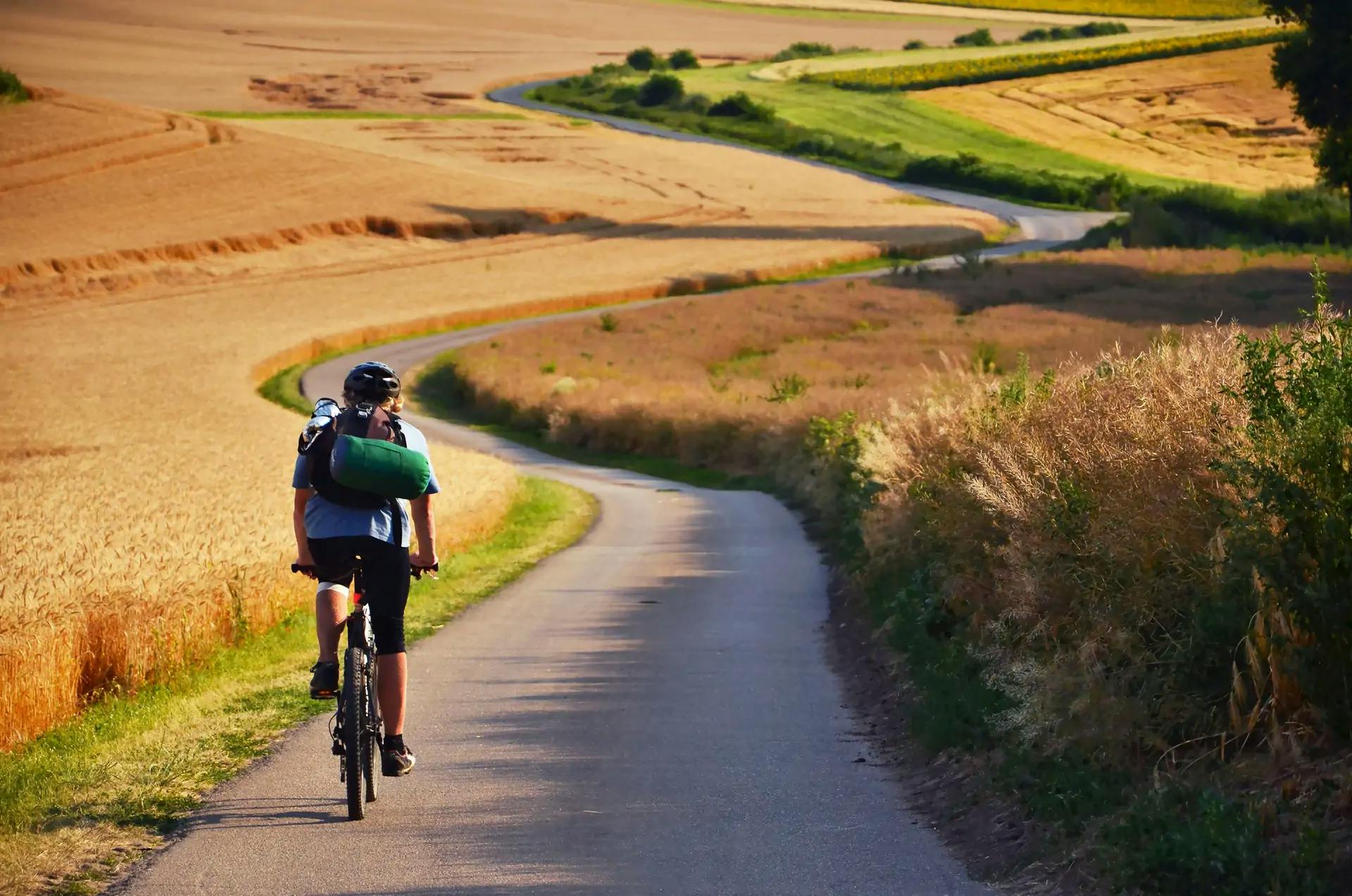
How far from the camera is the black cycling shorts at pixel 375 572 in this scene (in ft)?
29.2

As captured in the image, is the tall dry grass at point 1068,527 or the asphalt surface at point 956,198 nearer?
the tall dry grass at point 1068,527

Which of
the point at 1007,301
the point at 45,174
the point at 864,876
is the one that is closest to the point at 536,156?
the point at 45,174

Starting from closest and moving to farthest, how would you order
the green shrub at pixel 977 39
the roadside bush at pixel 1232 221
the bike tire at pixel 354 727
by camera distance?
1. the bike tire at pixel 354 727
2. the roadside bush at pixel 1232 221
3. the green shrub at pixel 977 39

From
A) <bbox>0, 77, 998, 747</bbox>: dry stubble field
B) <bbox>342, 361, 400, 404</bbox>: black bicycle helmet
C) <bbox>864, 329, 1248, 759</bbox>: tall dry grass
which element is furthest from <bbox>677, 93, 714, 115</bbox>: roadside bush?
<bbox>342, 361, 400, 404</bbox>: black bicycle helmet

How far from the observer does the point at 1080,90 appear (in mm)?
133500

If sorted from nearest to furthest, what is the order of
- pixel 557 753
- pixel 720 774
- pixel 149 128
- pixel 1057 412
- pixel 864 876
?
pixel 864 876, pixel 720 774, pixel 557 753, pixel 1057 412, pixel 149 128

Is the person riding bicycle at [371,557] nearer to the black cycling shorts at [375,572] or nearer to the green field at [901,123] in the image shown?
the black cycling shorts at [375,572]

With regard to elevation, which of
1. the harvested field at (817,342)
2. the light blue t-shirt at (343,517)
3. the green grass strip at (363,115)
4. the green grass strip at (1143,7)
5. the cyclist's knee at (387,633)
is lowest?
the harvested field at (817,342)

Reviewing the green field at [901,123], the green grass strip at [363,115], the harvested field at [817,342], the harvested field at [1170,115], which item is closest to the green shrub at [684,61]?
the green field at [901,123]

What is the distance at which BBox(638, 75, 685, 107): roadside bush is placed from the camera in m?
144

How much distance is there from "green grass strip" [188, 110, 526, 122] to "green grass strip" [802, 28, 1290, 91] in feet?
109

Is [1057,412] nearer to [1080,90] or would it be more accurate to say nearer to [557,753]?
[557,753]

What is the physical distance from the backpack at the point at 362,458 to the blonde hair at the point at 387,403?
97mm

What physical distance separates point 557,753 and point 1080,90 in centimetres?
13117
